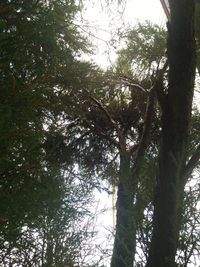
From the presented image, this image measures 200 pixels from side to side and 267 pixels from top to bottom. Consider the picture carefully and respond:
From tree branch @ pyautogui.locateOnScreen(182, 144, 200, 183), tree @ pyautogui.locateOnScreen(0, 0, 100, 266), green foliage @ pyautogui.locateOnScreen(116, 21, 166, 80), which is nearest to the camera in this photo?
tree @ pyautogui.locateOnScreen(0, 0, 100, 266)

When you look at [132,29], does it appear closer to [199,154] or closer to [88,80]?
[88,80]

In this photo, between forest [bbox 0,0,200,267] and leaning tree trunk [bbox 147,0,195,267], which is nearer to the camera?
forest [bbox 0,0,200,267]

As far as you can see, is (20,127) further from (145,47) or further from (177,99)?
(145,47)

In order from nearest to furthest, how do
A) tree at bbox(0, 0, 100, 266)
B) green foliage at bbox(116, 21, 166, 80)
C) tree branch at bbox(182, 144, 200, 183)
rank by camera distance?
1. tree at bbox(0, 0, 100, 266)
2. tree branch at bbox(182, 144, 200, 183)
3. green foliage at bbox(116, 21, 166, 80)

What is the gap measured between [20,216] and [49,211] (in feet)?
3.77

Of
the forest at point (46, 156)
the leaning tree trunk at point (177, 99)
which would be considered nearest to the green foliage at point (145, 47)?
the forest at point (46, 156)

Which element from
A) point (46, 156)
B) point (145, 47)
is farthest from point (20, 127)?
point (145, 47)

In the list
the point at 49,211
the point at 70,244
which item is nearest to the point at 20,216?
the point at 49,211

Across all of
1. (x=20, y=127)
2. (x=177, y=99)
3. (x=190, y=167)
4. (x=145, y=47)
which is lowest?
(x=20, y=127)

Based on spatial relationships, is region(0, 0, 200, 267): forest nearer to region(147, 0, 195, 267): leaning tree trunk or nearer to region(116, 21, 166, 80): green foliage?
region(147, 0, 195, 267): leaning tree trunk

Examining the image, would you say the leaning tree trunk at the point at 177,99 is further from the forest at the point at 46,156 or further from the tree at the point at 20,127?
the tree at the point at 20,127

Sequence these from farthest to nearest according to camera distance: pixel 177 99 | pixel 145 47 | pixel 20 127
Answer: pixel 145 47
pixel 177 99
pixel 20 127

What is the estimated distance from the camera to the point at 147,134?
7.96 meters

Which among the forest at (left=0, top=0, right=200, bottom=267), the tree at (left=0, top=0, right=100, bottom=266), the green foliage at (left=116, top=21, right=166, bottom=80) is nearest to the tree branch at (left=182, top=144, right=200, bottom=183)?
the forest at (left=0, top=0, right=200, bottom=267)
